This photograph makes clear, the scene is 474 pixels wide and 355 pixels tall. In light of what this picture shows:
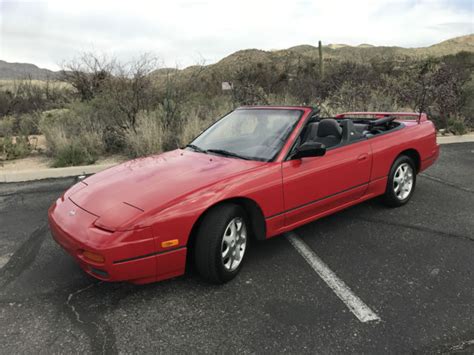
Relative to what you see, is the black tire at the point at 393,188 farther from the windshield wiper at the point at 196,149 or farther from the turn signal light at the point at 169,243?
the turn signal light at the point at 169,243

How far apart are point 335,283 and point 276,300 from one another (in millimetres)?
551

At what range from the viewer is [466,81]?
11164 millimetres

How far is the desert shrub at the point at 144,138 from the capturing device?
24.6 ft

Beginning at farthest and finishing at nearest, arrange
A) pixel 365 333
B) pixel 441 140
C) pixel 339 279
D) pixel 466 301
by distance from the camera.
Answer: pixel 441 140 → pixel 339 279 → pixel 466 301 → pixel 365 333

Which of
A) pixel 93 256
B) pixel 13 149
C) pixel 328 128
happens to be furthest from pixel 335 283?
pixel 13 149

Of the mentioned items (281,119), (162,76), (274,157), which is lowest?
(274,157)

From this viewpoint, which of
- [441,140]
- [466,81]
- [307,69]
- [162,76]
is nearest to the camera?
[441,140]

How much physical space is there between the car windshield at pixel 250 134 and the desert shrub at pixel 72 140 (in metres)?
4.27

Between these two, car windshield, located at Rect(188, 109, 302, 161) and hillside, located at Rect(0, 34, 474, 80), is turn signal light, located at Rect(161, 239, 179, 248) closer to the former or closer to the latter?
car windshield, located at Rect(188, 109, 302, 161)

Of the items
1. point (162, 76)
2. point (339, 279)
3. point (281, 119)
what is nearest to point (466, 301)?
point (339, 279)

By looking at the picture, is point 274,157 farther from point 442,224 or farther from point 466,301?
point 442,224

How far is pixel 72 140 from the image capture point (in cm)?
775

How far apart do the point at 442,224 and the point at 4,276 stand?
4.44 m

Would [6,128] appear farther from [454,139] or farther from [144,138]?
[454,139]
